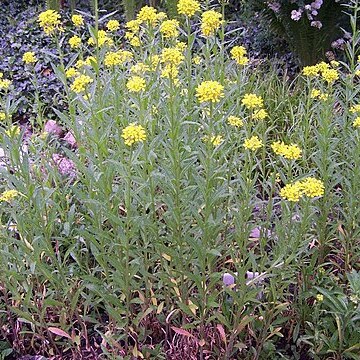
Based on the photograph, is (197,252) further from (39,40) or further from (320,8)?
(39,40)

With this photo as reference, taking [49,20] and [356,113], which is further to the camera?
[356,113]

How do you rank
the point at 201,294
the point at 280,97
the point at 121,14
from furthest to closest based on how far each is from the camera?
the point at 121,14 → the point at 280,97 → the point at 201,294

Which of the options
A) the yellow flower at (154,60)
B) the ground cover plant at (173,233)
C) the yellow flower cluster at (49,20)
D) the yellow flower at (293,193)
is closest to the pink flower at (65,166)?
the ground cover plant at (173,233)

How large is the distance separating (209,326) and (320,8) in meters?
3.66

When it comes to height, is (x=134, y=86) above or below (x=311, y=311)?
above

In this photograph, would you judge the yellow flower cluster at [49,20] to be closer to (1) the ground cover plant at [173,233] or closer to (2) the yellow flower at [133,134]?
(1) the ground cover plant at [173,233]

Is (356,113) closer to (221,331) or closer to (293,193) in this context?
(293,193)

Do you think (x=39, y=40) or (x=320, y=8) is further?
(x=39, y=40)

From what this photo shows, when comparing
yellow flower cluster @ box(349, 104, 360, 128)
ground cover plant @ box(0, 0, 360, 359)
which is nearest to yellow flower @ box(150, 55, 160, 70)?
ground cover plant @ box(0, 0, 360, 359)

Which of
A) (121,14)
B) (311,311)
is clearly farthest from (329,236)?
(121,14)

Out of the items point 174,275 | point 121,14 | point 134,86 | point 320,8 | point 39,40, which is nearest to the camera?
point 134,86

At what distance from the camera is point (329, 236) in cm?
248

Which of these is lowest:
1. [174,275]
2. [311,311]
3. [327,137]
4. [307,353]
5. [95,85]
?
[307,353]

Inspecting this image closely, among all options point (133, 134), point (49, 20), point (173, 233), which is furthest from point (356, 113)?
point (49, 20)
